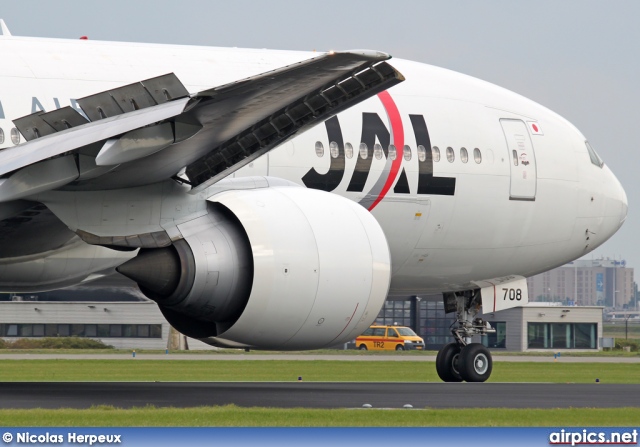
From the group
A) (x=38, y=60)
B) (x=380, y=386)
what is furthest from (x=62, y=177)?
(x=380, y=386)

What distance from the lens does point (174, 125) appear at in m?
12.3

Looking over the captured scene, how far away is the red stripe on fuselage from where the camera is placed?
18.5 meters

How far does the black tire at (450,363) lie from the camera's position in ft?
70.5

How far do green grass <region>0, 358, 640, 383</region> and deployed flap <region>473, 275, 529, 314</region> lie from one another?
4.25 metres

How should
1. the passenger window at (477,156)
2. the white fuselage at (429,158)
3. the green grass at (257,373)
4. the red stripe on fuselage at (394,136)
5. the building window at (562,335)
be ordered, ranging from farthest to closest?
Result: 1. the building window at (562,335)
2. the green grass at (257,373)
3. the passenger window at (477,156)
4. the red stripe on fuselage at (394,136)
5. the white fuselage at (429,158)

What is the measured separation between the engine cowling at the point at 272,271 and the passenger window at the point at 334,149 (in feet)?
12.2

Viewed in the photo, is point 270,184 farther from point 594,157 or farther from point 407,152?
point 594,157

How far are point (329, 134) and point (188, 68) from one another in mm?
2298

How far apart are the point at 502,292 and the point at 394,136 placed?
14.8 ft

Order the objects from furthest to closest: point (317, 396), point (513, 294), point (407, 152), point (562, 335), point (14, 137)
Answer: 1. point (562, 335)
2. point (513, 294)
3. point (407, 152)
4. point (317, 396)
5. point (14, 137)

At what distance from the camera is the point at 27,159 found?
1221 cm

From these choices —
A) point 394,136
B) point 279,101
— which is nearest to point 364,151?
point 394,136

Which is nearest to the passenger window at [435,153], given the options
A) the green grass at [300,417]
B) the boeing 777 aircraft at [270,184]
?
the boeing 777 aircraft at [270,184]

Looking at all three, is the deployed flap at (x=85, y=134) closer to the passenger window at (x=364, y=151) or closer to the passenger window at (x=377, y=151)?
the passenger window at (x=364, y=151)
